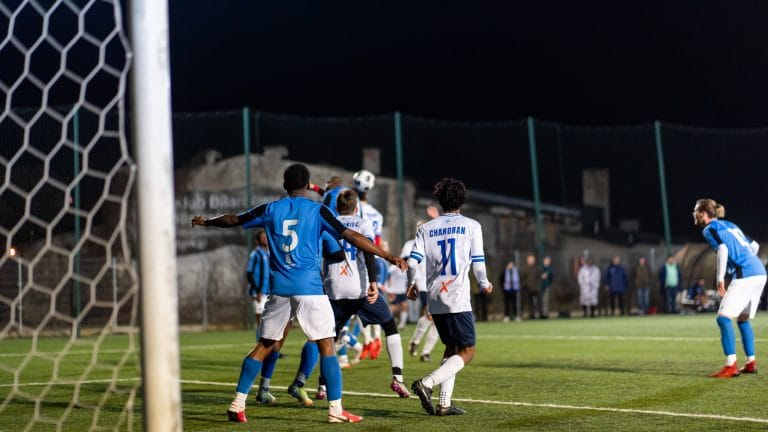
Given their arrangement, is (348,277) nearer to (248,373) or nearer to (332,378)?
(248,373)

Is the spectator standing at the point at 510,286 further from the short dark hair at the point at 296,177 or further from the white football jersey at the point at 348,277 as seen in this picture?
the short dark hair at the point at 296,177

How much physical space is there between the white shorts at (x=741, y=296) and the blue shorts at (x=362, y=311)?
362cm

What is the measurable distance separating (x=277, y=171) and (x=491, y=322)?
6.63 m

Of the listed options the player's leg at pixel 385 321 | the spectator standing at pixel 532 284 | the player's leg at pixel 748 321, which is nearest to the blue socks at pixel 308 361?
the player's leg at pixel 385 321

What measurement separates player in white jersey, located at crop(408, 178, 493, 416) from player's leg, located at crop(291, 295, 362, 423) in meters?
0.82

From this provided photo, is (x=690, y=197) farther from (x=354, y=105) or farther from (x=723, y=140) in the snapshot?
(x=354, y=105)

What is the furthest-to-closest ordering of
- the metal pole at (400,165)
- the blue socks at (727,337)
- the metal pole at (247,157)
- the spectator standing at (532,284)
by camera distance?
1. the spectator standing at (532,284)
2. the metal pole at (400,165)
3. the metal pole at (247,157)
4. the blue socks at (727,337)

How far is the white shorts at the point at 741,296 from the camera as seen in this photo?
11.0 metres

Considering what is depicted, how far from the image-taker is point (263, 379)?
9164mm

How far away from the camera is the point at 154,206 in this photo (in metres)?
4.02

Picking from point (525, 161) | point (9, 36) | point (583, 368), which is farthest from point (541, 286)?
point (9, 36)

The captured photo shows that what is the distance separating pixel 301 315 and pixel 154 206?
391 centimetres

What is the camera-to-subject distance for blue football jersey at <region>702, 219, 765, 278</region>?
11133 mm

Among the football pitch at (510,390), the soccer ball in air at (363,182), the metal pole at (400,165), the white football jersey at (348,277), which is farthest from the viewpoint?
the metal pole at (400,165)
